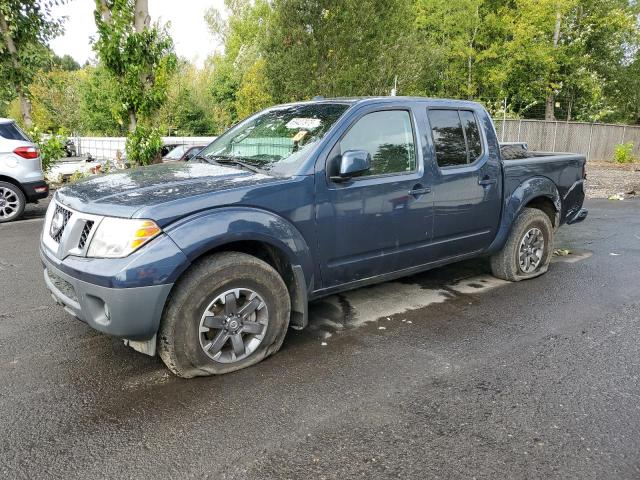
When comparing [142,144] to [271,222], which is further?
[142,144]

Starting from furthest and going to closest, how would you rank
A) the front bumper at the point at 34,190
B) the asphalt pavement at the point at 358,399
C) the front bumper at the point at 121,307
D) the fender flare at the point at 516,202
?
1. the front bumper at the point at 34,190
2. the fender flare at the point at 516,202
3. the front bumper at the point at 121,307
4. the asphalt pavement at the point at 358,399

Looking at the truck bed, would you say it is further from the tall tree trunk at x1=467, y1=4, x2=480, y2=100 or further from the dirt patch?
the tall tree trunk at x1=467, y1=4, x2=480, y2=100

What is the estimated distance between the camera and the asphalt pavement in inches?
97.4

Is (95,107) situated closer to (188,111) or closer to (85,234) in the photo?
(188,111)

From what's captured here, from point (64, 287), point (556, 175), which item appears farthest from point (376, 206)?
point (556, 175)

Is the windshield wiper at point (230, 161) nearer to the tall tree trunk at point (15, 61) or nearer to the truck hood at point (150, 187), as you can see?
the truck hood at point (150, 187)

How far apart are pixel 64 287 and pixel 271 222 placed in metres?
1.38

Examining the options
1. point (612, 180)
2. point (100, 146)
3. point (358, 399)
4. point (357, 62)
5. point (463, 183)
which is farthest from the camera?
point (100, 146)

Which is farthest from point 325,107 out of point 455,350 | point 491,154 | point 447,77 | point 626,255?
point 447,77

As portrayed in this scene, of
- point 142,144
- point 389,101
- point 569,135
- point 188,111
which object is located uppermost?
point 188,111

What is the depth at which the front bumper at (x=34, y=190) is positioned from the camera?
886 centimetres

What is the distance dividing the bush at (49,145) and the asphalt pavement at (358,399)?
7892 mm

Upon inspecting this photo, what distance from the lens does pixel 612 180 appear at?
16469mm

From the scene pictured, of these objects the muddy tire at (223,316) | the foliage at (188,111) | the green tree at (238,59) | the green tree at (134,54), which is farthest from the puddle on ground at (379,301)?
the foliage at (188,111)
